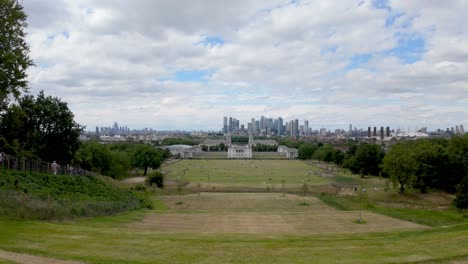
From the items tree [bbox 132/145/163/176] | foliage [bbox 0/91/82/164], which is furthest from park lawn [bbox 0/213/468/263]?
tree [bbox 132/145/163/176]

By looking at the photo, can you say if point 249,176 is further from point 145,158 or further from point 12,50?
point 12,50

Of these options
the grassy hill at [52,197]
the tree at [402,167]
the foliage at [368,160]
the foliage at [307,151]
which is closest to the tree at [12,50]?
the grassy hill at [52,197]

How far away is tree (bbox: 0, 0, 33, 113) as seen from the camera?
20922mm

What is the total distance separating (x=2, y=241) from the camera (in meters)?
12.2

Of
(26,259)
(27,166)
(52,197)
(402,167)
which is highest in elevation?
(27,166)

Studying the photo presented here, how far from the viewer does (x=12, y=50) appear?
70.6ft

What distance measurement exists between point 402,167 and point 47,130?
45781 millimetres

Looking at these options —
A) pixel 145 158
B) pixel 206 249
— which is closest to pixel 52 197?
pixel 206 249

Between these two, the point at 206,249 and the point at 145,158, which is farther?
the point at 145,158

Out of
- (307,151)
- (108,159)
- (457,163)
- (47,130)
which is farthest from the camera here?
(307,151)

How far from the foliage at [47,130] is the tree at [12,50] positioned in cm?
2181

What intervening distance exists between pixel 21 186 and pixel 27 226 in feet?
31.4

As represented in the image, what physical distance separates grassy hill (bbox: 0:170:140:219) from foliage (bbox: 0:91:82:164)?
9078 mm

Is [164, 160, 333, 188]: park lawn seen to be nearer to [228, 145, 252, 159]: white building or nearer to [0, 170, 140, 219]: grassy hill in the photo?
[0, 170, 140, 219]: grassy hill
